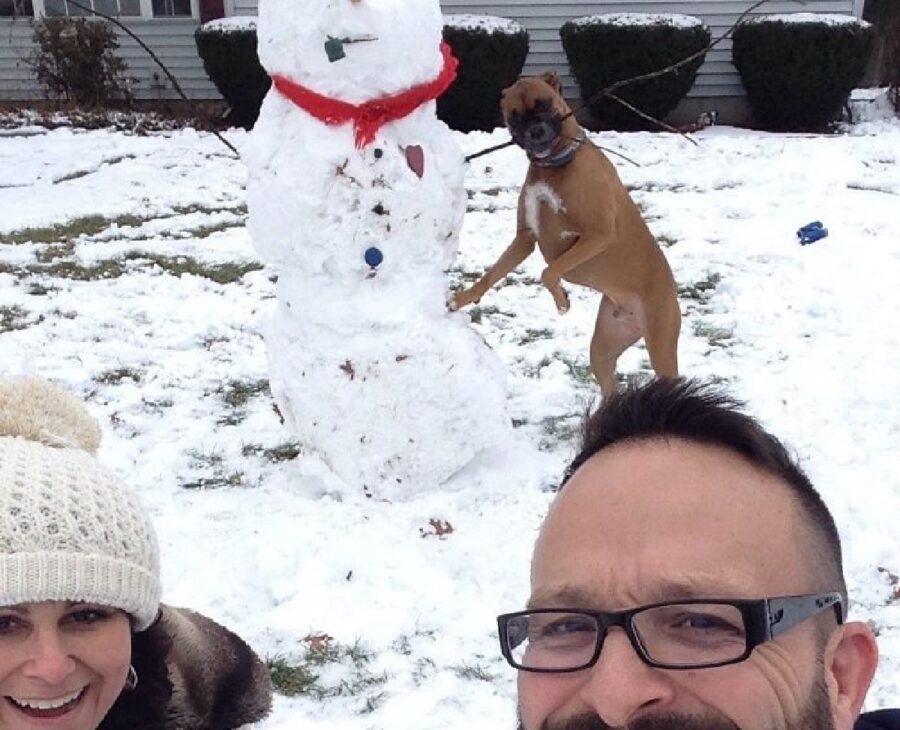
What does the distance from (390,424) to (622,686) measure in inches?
109

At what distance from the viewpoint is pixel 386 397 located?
395cm

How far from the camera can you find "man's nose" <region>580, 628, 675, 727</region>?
4.03 feet

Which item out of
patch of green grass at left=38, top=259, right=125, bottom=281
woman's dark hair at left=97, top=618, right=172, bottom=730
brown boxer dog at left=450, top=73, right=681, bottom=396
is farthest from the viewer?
patch of green grass at left=38, top=259, right=125, bottom=281

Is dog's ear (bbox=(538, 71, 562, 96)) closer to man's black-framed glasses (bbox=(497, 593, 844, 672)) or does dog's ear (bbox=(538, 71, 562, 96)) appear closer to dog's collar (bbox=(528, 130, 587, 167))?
dog's collar (bbox=(528, 130, 587, 167))

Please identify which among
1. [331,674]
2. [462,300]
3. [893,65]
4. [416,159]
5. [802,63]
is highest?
[416,159]

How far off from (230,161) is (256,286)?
176 inches

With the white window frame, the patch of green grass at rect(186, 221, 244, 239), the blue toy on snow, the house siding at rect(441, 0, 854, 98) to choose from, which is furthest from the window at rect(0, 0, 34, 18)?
the blue toy on snow

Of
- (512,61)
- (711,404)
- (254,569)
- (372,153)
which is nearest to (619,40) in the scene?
(512,61)

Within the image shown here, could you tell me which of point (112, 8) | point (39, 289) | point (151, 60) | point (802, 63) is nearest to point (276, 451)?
point (39, 289)

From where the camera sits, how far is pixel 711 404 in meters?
1.58

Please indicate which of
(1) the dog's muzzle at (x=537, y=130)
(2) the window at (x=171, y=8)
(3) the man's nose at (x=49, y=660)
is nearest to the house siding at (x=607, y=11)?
(2) the window at (x=171, y=8)

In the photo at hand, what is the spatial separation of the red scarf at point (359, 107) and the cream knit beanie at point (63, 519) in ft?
6.40

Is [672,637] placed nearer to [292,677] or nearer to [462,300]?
[292,677]

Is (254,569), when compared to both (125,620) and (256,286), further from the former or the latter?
(256,286)
